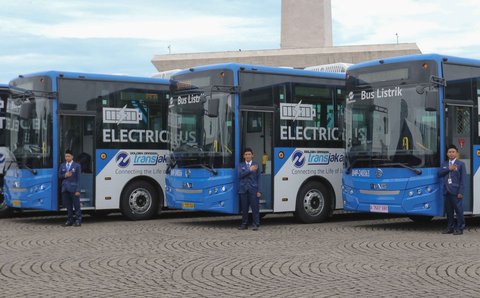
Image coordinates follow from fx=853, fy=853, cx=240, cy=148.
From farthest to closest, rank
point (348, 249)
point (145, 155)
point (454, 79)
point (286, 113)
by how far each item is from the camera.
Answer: point (145, 155) → point (286, 113) → point (454, 79) → point (348, 249)

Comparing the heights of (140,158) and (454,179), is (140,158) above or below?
above

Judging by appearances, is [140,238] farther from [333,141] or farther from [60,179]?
[333,141]

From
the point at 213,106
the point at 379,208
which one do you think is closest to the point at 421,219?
the point at 379,208

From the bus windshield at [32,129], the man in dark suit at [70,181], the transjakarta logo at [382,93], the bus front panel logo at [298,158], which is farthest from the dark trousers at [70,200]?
the transjakarta logo at [382,93]

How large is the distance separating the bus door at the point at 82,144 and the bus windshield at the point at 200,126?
171 centimetres

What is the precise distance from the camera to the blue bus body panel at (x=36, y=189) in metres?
16.7

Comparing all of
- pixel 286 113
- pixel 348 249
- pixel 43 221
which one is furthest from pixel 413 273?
pixel 43 221

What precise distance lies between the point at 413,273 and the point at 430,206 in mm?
5098

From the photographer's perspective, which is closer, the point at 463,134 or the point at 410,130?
the point at 410,130

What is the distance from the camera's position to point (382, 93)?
15.1 meters

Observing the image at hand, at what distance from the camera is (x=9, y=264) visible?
10.5 m

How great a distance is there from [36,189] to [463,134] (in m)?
8.19

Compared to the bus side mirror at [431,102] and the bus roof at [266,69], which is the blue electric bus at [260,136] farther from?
the bus side mirror at [431,102]

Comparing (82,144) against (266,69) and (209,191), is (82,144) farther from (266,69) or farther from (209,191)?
(266,69)
